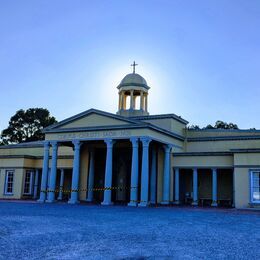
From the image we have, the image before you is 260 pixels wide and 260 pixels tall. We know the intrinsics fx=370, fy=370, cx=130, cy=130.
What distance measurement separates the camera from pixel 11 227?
13.0 meters

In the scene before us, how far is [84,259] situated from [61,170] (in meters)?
31.1

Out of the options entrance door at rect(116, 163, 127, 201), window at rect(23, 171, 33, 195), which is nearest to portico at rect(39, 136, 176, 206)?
entrance door at rect(116, 163, 127, 201)

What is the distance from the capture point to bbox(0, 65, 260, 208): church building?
94.4 ft

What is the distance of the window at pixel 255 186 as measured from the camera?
27.0 metres

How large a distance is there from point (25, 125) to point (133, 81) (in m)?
42.4

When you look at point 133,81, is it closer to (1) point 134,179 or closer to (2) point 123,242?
(1) point 134,179

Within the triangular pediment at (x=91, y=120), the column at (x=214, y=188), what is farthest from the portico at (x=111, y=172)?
the column at (x=214, y=188)

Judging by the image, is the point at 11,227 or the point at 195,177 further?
the point at 195,177

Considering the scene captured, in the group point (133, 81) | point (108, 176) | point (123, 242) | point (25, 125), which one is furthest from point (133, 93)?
point (25, 125)

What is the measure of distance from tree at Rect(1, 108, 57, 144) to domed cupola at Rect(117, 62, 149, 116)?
125ft

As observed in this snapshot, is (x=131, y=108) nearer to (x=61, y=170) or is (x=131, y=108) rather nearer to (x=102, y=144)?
(x=102, y=144)

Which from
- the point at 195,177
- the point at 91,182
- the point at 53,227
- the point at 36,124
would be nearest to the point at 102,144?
the point at 91,182

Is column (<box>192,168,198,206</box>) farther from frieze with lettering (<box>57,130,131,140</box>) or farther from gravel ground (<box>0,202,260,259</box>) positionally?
gravel ground (<box>0,202,260,259</box>)

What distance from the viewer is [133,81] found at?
37.2m
